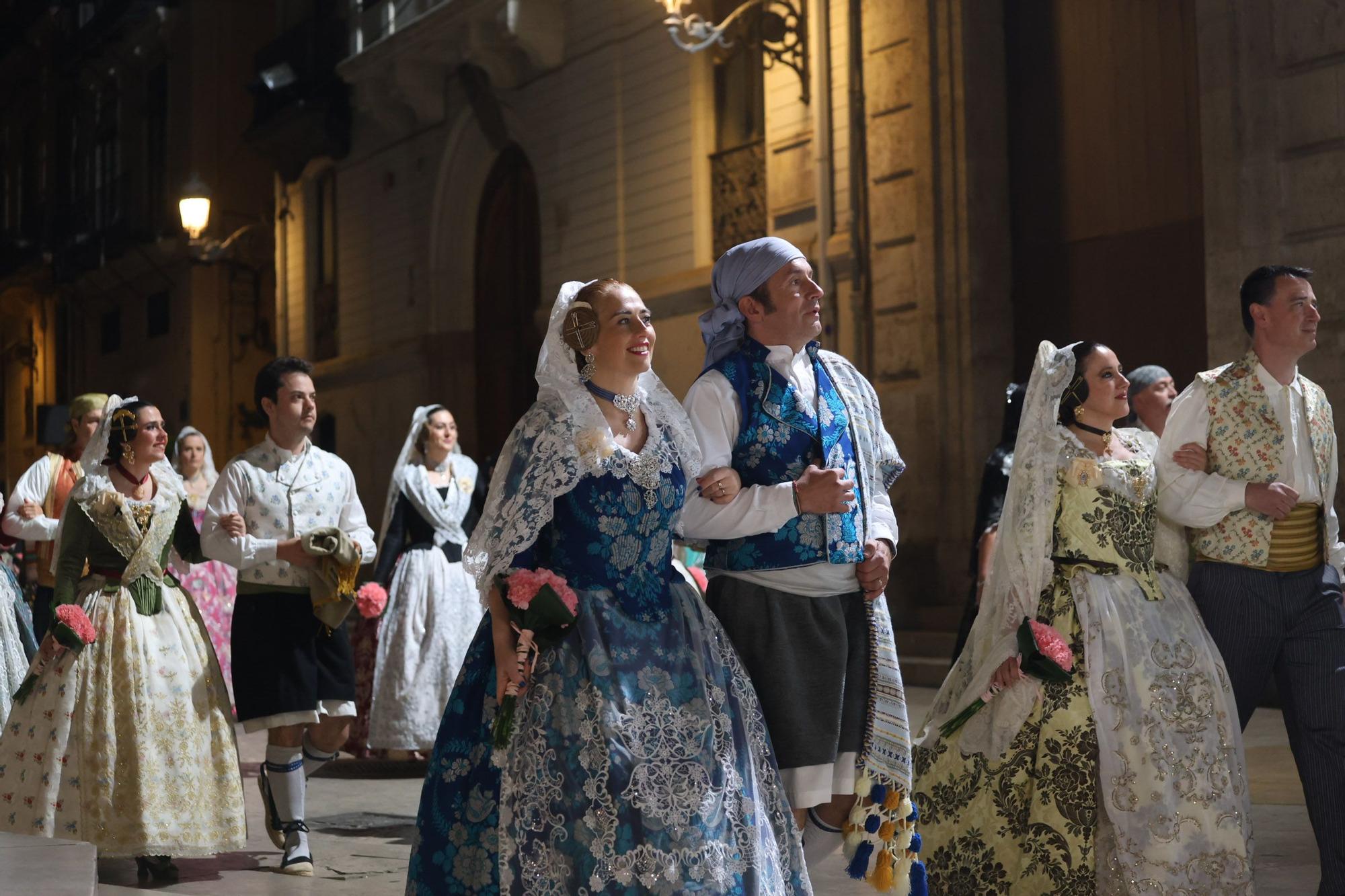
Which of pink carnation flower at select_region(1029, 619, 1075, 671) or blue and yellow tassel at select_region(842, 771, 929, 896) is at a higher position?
pink carnation flower at select_region(1029, 619, 1075, 671)

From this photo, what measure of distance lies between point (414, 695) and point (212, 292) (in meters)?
18.9

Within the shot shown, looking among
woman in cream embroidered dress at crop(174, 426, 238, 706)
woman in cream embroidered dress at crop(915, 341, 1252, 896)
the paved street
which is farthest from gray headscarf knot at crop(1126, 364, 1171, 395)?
woman in cream embroidered dress at crop(174, 426, 238, 706)

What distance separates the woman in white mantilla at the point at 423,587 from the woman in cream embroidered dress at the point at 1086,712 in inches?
169

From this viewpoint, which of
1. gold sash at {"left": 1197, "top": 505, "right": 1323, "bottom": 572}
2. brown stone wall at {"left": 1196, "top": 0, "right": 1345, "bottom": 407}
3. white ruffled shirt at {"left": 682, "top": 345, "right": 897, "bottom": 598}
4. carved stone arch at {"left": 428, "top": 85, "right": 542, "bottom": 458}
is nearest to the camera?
white ruffled shirt at {"left": 682, "top": 345, "right": 897, "bottom": 598}

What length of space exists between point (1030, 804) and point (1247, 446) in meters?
1.33

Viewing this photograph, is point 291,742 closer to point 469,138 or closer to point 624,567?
point 624,567

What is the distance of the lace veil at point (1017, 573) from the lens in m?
5.32

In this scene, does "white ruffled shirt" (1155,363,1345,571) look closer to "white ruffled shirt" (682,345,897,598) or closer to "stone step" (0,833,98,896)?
"white ruffled shirt" (682,345,897,598)

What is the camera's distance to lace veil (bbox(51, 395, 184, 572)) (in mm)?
6297

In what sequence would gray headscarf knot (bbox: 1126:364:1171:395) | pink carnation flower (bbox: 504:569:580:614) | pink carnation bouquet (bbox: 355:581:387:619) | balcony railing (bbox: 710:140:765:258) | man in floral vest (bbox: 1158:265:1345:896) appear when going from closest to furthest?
pink carnation flower (bbox: 504:569:580:614), man in floral vest (bbox: 1158:265:1345:896), pink carnation bouquet (bbox: 355:581:387:619), gray headscarf knot (bbox: 1126:364:1171:395), balcony railing (bbox: 710:140:765:258)

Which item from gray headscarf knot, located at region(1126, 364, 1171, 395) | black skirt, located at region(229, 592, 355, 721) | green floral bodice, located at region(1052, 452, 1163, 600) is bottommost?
black skirt, located at region(229, 592, 355, 721)

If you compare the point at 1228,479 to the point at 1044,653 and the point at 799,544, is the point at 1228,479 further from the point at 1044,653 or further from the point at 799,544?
the point at 799,544

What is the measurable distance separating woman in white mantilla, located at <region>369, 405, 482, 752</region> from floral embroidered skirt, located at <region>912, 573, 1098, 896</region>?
4319 millimetres

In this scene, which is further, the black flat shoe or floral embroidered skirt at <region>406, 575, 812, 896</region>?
the black flat shoe
